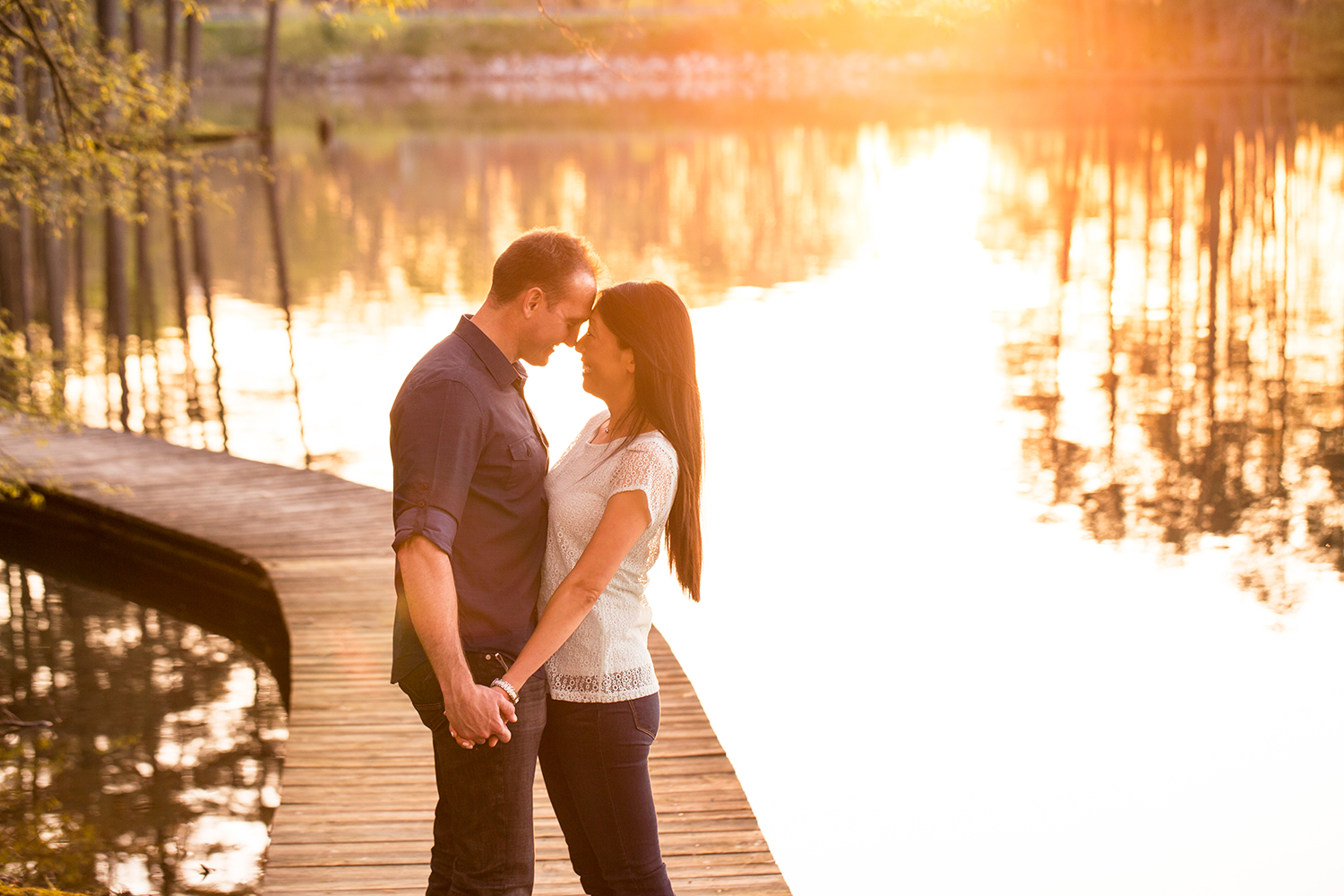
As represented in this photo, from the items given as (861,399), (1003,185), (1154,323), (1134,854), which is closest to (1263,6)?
(1003,185)

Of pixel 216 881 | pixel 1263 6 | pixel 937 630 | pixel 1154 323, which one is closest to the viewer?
pixel 216 881

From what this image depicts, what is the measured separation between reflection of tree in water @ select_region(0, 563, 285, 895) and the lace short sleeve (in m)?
3.44

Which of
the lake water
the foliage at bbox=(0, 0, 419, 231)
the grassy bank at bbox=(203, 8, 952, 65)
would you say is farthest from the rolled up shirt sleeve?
the grassy bank at bbox=(203, 8, 952, 65)

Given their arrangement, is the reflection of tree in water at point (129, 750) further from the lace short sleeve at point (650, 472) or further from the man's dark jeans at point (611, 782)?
the lace short sleeve at point (650, 472)

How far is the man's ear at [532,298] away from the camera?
2.85 metres

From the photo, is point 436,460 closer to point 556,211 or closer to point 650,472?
point 650,472

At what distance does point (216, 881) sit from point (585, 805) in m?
3.17

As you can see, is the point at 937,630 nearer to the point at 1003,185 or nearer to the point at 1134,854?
the point at 1134,854

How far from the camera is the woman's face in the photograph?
2.89m

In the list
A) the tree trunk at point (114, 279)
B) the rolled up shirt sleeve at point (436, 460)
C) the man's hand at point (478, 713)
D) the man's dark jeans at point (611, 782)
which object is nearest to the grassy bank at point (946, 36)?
the rolled up shirt sleeve at point (436, 460)

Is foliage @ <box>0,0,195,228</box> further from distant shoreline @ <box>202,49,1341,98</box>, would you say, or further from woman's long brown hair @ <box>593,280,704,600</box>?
distant shoreline @ <box>202,49,1341,98</box>

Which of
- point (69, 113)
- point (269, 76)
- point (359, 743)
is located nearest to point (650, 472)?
point (359, 743)

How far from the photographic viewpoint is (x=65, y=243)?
27000mm

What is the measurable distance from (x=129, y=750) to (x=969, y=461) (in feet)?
25.2
